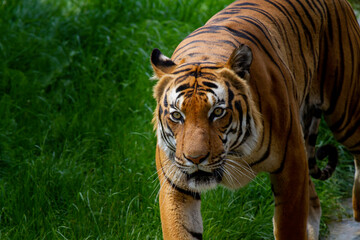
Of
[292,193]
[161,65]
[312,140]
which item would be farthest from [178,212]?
[312,140]

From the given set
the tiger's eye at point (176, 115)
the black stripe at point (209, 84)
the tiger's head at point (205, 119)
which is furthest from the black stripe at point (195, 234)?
the black stripe at point (209, 84)

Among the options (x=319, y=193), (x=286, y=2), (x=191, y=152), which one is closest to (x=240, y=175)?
(x=191, y=152)

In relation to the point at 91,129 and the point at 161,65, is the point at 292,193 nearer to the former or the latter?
the point at 161,65

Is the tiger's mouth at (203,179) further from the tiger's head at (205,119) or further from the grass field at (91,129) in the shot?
the grass field at (91,129)

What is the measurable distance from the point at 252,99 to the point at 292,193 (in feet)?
1.82

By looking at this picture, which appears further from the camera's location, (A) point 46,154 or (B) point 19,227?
(A) point 46,154

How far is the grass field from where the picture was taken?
11.5ft

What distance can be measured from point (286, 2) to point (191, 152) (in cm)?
147

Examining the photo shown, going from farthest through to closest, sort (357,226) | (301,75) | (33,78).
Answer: (33,78)
(357,226)
(301,75)

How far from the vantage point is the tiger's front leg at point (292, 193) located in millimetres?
2830

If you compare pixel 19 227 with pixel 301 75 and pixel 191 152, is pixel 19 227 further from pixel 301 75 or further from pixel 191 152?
pixel 301 75

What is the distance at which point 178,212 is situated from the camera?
2713mm

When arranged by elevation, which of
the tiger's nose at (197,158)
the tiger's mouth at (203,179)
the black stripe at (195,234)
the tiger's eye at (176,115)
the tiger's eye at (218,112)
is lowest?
the black stripe at (195,234)

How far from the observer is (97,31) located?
551cm
